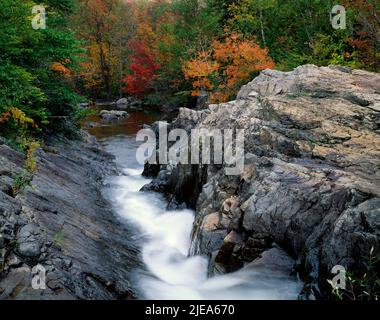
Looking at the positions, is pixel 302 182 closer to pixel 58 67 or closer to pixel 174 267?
pixel 174 267

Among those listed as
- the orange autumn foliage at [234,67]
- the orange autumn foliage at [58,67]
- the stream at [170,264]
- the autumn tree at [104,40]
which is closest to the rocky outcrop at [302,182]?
the stream at [170,264]

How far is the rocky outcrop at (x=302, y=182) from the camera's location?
21.8ft

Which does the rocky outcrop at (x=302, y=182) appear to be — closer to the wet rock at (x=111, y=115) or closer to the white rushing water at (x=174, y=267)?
the white rushing water at (x=174, y=267)

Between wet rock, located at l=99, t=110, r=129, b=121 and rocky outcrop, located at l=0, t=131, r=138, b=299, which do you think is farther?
wet rock, located at l=99, t=110, r=129, b=121

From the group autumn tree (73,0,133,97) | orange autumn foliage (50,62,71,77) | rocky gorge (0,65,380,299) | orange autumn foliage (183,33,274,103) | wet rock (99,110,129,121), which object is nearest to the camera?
rocky gorge (0,65,380,299)

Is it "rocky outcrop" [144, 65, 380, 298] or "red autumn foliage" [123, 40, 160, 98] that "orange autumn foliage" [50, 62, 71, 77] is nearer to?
"rocky outcrop" [144, 65, 380, 298]

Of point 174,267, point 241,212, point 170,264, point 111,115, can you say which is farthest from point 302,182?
point 111,115

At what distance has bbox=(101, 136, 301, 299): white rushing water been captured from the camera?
290 inches

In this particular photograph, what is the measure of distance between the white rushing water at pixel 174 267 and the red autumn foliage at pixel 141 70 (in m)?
28.0

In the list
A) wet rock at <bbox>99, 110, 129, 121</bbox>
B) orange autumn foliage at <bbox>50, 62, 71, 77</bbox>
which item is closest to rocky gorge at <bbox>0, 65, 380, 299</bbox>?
orange autumn foliage at <bbox>50, 62, 71, 77</bbox>

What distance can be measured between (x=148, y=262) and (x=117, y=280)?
2.47m

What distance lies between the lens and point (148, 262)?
403 inches

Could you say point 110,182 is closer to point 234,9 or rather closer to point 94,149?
point 94,149
